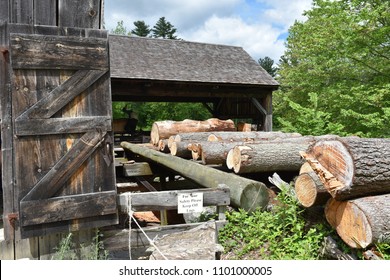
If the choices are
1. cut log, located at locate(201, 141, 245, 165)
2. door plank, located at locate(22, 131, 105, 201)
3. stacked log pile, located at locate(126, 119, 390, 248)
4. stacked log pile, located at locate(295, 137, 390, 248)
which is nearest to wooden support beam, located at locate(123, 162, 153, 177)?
cut log, located at locate(201, 141, 245, 165)

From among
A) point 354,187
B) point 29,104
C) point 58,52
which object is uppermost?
point 58,52

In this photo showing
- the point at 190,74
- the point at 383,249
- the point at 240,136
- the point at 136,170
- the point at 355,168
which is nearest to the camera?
the point at 383,249

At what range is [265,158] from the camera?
17.1ft

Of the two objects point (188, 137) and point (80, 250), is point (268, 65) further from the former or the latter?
point (80, 250)

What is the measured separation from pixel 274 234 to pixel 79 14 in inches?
129

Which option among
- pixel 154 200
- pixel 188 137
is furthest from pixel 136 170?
pixel 154 200

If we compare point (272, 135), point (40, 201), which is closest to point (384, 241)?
point (40, 201)

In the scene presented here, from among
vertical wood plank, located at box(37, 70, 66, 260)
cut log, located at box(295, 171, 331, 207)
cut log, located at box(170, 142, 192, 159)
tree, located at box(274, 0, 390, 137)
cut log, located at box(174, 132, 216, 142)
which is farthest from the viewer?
tree, located at box(274, 0, 390, 137)

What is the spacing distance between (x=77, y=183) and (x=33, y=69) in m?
1.25

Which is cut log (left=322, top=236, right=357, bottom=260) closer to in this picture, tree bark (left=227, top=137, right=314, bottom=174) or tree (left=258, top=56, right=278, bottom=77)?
tree bark (left=227, top=137, right=314, bottom=174)

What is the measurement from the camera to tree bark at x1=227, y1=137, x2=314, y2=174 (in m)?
5.12

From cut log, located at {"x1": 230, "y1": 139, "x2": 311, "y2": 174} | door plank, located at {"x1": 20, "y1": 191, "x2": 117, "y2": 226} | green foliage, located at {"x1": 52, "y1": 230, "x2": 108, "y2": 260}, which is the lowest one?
green foliage, located at {"x1": 52, "y1": 230, "x2": 108, "y2": 260}

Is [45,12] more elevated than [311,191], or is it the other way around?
[45,12]

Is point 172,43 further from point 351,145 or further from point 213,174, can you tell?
point 351,145
